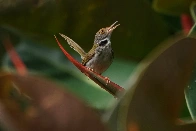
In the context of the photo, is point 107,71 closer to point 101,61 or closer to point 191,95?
point 101,61

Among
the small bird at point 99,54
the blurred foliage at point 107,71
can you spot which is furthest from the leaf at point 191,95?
the small bird at point 99,54

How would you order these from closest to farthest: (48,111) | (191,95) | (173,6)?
(48,111)
(191,95)
(173,6)

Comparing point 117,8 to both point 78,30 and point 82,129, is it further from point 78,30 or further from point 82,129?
point 82,129

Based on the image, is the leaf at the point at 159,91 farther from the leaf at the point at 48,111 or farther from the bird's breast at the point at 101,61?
the bird's breast at the point at 101,61

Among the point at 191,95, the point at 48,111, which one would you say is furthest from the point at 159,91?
the point at 191,95

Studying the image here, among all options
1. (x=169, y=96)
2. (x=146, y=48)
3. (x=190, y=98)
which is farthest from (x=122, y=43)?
(x=169, y=96)

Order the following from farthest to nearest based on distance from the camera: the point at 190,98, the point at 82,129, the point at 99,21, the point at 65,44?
the point at 65,44 < the point at 99,21 < the point at 190,98 < the point at 82,129
